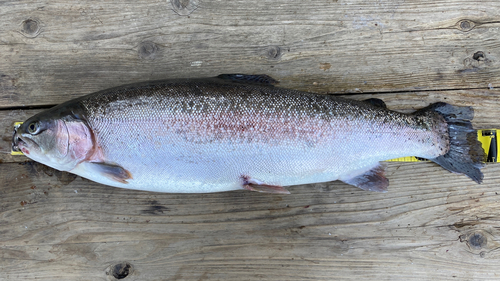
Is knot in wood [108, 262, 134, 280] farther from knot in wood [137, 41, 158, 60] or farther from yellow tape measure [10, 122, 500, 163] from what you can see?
knot in wood [137, 41, 158, 60]

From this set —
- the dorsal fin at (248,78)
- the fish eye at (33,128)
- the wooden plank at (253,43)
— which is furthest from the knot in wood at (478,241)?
the fish eye at (33,128)

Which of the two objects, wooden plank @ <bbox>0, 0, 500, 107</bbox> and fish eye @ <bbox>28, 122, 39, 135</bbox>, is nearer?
fish eye @ <bbox>28, 122, 39, 135</bbox>

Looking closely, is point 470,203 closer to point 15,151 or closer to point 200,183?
point 200,183

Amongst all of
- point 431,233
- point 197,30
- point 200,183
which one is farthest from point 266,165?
point 431,233

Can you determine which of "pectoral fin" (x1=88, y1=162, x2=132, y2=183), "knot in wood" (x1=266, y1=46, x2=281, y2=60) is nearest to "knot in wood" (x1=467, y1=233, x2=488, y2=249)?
"knot in wood" (x1=266, y1=46, x2=281, y2=60)

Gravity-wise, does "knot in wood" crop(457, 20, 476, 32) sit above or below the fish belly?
above

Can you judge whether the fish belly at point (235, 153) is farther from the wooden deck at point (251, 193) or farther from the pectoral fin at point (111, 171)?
the wooden deck at point (251, 193)

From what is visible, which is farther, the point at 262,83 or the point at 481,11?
the point at 481,11
